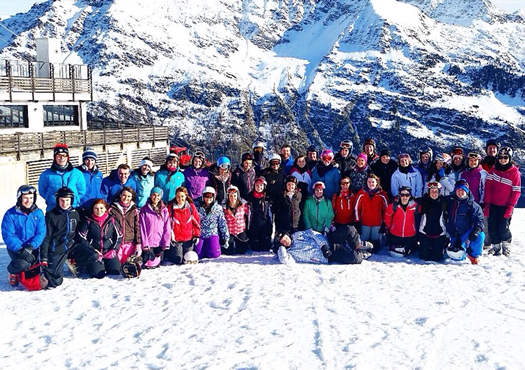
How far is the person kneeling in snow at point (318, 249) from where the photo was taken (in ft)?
31.6

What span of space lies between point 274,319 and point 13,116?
1033 inches

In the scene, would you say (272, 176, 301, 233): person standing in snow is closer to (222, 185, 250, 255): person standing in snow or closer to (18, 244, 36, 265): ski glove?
(222, 185, 250, 255): person standing in snow

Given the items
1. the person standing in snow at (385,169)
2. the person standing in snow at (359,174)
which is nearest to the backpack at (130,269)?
the person standing in snow at (359,174)

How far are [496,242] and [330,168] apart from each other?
3.76 m

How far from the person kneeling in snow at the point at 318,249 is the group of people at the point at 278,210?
20 millimetres

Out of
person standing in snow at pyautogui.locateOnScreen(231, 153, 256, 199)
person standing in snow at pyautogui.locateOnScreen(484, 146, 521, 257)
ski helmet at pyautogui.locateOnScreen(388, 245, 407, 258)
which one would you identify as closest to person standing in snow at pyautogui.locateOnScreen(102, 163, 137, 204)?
person standing in snow at pyautogui.locateOnScreen(231, 153, 256, 199)

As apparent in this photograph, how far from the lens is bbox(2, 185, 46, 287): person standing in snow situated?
310 inches

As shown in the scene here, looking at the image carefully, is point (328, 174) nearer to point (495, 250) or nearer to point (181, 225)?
point (181, 225)

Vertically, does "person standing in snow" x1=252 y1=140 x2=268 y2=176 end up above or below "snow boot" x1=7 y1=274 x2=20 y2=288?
above

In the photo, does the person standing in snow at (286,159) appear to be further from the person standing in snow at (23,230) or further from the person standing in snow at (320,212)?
the person standing in snow at (23,230)

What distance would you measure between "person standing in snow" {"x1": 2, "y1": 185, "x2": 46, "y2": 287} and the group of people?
12 centimetres

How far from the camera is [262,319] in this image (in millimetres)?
6922

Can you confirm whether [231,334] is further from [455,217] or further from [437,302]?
[455,217]

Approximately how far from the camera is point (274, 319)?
22.7ft
